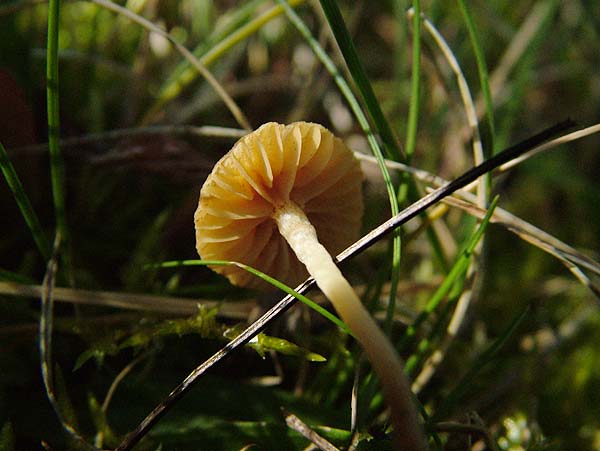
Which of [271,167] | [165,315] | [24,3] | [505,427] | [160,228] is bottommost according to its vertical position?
[505,427]

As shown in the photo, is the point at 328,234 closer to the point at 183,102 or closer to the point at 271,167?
the point at 271,167

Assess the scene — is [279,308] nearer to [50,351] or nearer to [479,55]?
[50,351]

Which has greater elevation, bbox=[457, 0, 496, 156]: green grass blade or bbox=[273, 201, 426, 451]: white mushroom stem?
bbox=[457, 0, 496, 156]: green grass blade

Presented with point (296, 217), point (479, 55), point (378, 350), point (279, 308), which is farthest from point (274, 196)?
point (479, 55)

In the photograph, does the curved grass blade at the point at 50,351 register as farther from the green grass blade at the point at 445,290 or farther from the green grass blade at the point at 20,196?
the green grass blade at the point at 445,290

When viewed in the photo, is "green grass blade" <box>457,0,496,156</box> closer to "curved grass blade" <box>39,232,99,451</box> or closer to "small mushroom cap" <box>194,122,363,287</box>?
"small mushroom cap" <box>194,122,363,287</box>

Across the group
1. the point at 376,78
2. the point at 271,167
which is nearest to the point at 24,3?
the point at 271,167

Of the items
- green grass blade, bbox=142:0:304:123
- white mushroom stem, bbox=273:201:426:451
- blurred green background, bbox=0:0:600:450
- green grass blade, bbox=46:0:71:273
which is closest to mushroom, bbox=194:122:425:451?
white mushroom stem, bbox=273:201:426:451

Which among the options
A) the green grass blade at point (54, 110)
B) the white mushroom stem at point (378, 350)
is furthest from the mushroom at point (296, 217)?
the green grass blade at point (54, 110)
